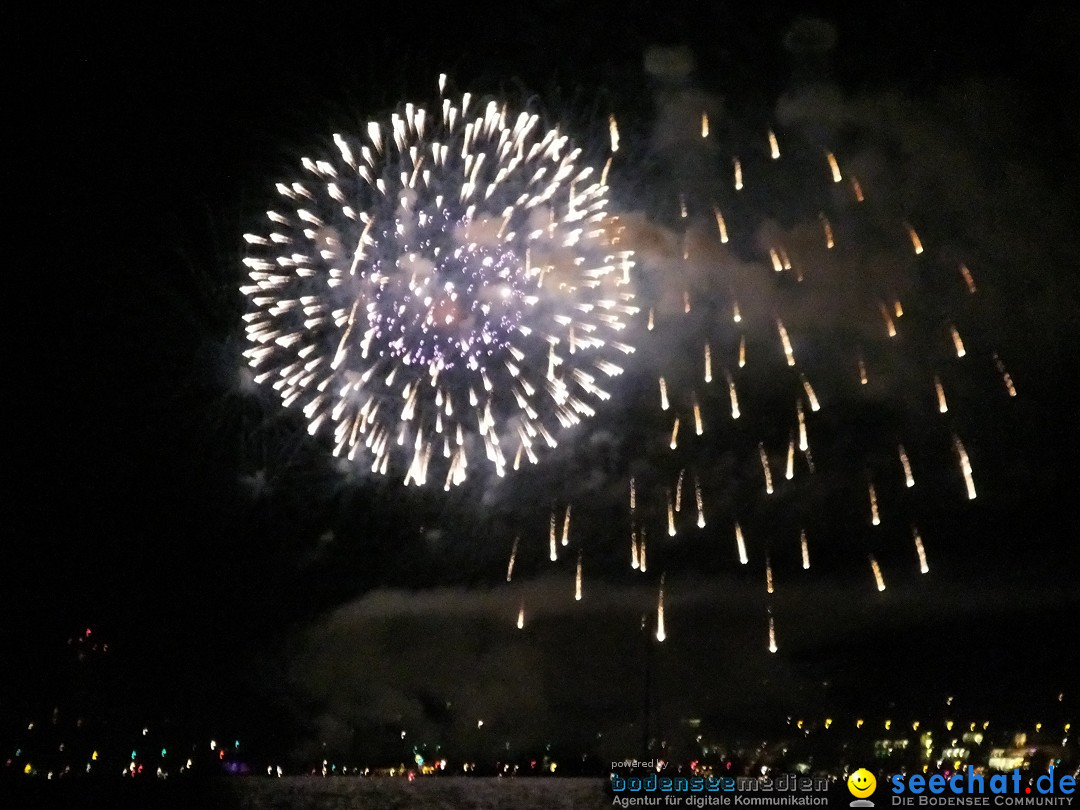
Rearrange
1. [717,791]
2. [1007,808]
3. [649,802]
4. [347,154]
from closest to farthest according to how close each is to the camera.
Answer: [347,154] → [1007,808] → [717,791] → [649,802]

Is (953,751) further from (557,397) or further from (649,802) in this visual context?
(557,397)

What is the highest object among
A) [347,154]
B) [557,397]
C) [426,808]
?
[347,154]

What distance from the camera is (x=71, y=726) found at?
240 feet

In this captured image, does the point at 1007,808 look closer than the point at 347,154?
No

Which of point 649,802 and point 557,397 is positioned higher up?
point 557,397

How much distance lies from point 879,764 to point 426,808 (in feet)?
200

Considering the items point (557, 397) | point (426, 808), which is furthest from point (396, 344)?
point (426, 808)

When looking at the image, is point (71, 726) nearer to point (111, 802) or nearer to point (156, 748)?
point (111, 802)

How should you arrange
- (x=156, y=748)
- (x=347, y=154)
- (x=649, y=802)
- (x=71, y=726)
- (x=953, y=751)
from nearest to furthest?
(x=347, y=154)
(x=71, y=726)
(x=649, y=802)
(x=156, y=748)
(x=953, y=751)

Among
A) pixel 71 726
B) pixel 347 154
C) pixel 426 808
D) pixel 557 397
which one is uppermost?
pixel 347 154

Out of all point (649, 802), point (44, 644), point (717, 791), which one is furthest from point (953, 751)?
point (44, 644)

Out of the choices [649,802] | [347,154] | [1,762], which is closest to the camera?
[347,154]

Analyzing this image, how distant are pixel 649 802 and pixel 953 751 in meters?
64.3

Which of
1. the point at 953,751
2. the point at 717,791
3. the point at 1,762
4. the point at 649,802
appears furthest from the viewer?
the point at 953,751
